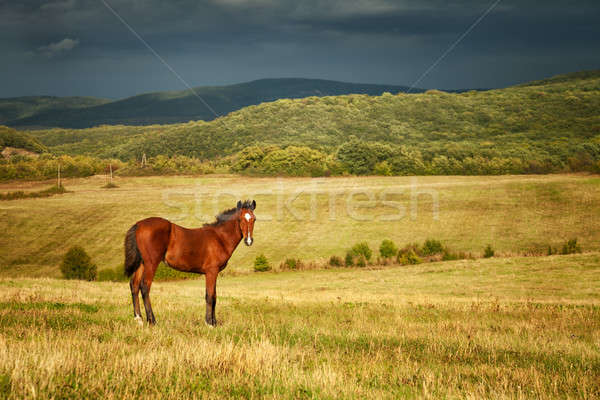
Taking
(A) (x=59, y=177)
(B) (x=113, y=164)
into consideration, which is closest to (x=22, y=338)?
(A) (x=59, y=177)

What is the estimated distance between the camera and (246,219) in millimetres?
10148

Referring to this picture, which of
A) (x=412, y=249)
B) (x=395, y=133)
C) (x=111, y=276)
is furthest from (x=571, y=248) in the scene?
(x=395, y=133)

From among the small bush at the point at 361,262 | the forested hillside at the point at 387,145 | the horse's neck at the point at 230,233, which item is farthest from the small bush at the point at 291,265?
the forested hillside at the point at 387,145

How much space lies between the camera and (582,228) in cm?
6131

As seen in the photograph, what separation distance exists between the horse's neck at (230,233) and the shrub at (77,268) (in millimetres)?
37332

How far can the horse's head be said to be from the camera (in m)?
9.95

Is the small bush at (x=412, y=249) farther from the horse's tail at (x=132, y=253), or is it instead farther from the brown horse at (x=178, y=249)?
the horse's tail at (x=132, y=253)

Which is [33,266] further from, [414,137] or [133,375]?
[414,137]

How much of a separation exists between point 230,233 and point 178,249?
119 cm

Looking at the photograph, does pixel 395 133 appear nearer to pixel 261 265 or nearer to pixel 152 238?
pixel 261 265

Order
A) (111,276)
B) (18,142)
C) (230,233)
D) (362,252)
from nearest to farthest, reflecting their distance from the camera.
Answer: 1. (230,233)
2. (111,276)
3. (362,252)
4. (18,142)

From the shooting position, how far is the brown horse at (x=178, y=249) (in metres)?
9.93

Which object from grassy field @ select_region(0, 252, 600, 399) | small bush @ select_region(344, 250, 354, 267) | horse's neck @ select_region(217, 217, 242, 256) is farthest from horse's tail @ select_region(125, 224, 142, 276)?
small bush @ select_region(344, 250, 354, 267)

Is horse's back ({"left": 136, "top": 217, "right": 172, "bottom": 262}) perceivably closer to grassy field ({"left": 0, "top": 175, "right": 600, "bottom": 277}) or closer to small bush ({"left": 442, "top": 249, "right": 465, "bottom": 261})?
grassy field ({"left": 0, "top": 175, "right": 600, "bottom": 277})
